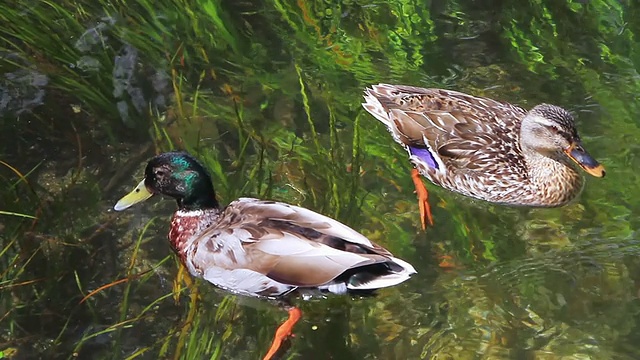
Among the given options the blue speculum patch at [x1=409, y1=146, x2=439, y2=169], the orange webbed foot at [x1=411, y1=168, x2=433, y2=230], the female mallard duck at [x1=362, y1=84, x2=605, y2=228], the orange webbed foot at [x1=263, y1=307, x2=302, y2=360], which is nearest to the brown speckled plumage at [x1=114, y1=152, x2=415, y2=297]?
the orange webbed foot at [x1=263, y1=307, x2=302, y2=360]

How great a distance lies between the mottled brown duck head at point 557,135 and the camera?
202 inches

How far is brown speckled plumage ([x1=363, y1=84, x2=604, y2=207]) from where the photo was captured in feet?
17.3

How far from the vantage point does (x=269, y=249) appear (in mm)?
4523

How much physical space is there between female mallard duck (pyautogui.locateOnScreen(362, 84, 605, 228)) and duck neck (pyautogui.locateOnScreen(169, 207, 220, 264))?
1.28m

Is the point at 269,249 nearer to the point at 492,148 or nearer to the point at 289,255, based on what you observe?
the point at 289,255

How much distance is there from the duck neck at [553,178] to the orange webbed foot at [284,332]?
171 centimetres

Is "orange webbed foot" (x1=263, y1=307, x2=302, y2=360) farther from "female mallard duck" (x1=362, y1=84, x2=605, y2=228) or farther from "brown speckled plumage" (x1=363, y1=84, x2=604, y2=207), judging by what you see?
"brown speckled plumage" (x1=363, y1=84, x2=604, y2=207)

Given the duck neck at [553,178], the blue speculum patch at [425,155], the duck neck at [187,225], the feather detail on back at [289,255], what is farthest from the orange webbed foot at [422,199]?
the duck neck at [187,225]

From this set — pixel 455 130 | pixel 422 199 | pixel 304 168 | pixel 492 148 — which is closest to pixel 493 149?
pixel 492 148

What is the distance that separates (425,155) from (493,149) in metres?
0.42

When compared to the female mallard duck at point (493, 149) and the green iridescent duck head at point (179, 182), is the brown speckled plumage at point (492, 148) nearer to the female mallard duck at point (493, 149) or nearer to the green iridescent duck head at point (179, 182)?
the female mallard duck at point (493, 149)

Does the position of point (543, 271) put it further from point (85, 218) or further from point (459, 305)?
point (85, 218)

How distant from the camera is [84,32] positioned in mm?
6500

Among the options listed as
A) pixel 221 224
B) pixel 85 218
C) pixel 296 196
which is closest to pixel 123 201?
pixel 85 218
